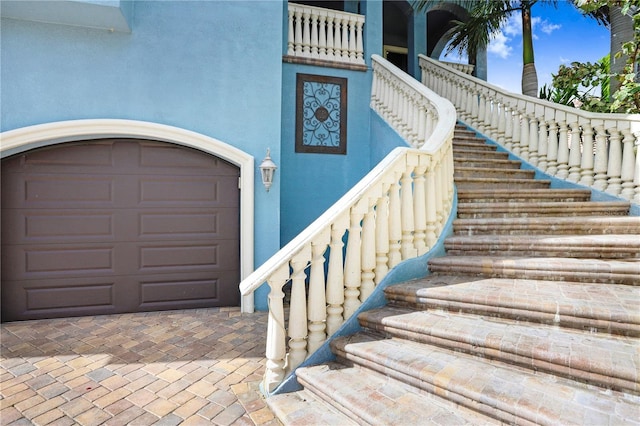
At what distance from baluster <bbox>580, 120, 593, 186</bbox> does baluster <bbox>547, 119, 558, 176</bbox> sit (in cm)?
34

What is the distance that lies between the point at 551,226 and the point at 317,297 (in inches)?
84.5

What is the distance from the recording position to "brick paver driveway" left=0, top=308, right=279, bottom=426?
1.95m

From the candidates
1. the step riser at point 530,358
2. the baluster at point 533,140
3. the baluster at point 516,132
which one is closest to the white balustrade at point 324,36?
the baluster at point 516,132

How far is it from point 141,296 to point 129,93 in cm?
249

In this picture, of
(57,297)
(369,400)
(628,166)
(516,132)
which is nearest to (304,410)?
(369,400)

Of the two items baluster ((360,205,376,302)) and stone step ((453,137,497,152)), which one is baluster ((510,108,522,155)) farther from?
baluster ((360,205,376,302))

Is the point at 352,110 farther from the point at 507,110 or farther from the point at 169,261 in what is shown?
the point at 169,261

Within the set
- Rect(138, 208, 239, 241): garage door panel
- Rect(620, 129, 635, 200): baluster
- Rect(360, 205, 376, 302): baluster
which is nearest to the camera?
Rect(360, 205, 376, 302): baluster

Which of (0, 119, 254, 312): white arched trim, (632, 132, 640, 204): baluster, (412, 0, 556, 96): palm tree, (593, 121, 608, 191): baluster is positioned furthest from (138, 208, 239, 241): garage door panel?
(412, 0, 556, 96): palm tree

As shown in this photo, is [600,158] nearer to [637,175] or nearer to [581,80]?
[637,175]

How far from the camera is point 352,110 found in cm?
547

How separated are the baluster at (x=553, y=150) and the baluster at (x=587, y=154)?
1.12ft

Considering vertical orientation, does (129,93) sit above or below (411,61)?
below

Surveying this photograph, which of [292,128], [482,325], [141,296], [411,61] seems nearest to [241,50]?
[292,128]
